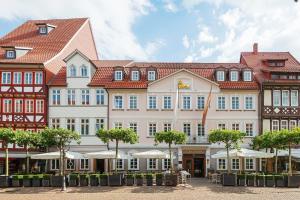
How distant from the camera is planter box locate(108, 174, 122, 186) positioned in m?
30.2

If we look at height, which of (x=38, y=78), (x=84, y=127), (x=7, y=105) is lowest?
(x=84, y=127)

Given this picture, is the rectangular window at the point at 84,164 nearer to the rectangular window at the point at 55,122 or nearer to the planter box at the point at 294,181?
the rectangular window at the point at 55,122

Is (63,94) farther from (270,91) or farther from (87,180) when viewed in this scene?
(270,91)

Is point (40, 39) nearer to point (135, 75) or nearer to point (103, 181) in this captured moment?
point (135, 75)

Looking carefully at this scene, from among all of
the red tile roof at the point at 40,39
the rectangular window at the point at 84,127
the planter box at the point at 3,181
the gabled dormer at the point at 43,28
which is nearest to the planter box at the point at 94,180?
the planter box at the point at 3,181

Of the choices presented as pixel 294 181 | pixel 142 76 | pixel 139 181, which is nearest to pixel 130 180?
pixel 139 181

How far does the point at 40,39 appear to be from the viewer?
46.2 meters

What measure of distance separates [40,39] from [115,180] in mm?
20681

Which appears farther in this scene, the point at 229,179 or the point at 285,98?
the point at 285,98

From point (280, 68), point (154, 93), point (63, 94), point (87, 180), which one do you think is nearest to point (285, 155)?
point (280, 68)

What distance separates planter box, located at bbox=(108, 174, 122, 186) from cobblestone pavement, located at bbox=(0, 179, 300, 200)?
2.53 feet

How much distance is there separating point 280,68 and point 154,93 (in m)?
10.7

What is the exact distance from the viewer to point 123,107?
133ft

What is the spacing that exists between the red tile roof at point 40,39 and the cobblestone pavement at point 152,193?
15.3 metres
